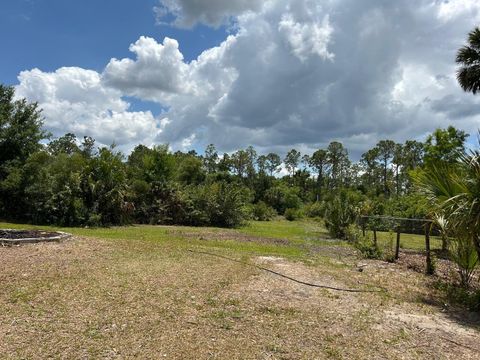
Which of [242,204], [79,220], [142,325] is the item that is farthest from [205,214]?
[142,325]

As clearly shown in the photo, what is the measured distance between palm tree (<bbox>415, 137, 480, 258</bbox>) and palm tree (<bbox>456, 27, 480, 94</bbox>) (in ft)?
39.3

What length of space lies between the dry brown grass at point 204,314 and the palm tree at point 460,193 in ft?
4.73

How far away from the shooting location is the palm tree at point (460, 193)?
19.6 ft

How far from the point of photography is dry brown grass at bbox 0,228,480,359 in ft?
13.9

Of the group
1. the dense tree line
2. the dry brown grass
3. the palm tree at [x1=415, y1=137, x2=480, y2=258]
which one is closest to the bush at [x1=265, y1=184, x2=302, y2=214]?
the dense tree line

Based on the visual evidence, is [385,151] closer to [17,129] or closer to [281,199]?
[281,199]

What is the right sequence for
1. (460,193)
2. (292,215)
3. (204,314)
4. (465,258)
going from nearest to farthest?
A: (204,314)
(460,193)
(465,258)
(292,215)

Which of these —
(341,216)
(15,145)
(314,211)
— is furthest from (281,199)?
(15,145)

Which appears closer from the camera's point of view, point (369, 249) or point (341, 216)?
point (369, 249)

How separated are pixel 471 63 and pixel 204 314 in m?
16.6

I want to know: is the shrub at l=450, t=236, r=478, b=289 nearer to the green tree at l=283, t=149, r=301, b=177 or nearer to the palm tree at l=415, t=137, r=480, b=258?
the palm tree at l=415, t=137, r=480, b=258

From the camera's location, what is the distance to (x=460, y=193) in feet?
20.5

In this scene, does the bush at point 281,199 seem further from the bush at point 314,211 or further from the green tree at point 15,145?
the green tree at point 15,145

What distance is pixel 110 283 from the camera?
6566 mm
